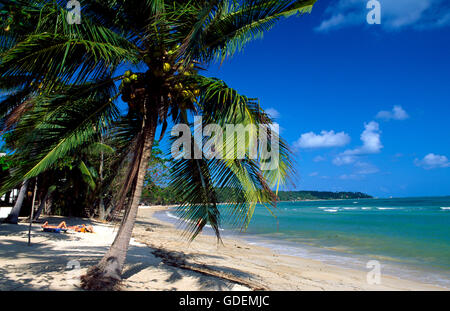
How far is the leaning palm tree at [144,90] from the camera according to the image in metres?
3.61

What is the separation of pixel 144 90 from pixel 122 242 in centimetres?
250

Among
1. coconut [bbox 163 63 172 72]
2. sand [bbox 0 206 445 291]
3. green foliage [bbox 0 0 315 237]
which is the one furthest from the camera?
sand [bbox 0 206 445 291]

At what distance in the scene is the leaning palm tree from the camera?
3.61 metres

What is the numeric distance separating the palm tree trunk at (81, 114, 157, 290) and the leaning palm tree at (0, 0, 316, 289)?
0.05 ft

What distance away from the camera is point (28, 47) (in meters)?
3.24

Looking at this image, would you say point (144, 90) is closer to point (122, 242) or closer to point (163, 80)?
point (163, 80)

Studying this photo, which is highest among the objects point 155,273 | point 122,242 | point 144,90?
point 144,90

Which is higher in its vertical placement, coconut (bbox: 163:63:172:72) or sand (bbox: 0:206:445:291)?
coconut (bbox: 163:63:172:72)

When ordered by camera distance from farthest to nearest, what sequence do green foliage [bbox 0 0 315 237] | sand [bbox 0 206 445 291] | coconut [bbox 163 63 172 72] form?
sand [bbox 0 206 445 291] < coconut [bbox 163 63 172 72] < green foliage [bbox 0 0 315 237]

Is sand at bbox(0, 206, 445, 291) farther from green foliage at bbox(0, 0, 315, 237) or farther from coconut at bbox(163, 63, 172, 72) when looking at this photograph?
coconut at bbox(163, 63, 172, 72)

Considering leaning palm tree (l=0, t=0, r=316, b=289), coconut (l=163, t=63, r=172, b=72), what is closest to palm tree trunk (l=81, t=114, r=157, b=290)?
leaning palm tree (l=0, t=0, r=316, b=289)

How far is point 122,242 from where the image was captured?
450 centimetres

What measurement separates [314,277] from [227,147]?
6163 millimetres

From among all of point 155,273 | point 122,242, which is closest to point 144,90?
point 122,242
